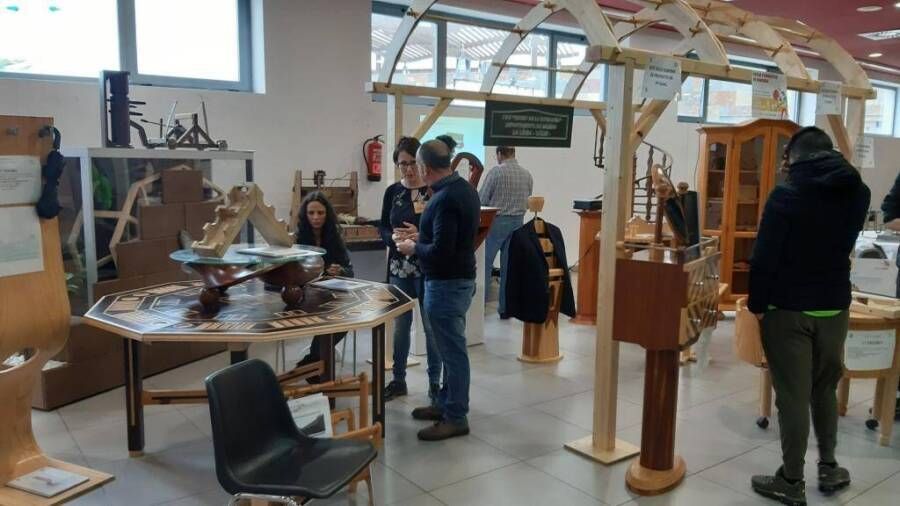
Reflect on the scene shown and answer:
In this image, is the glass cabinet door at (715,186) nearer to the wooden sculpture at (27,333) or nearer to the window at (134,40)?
the window at (134,40)

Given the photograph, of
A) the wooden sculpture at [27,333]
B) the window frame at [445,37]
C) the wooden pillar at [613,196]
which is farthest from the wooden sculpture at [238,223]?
the window frame at [445,37]

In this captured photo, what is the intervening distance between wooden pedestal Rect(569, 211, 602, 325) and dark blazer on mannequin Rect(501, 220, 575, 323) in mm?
1264

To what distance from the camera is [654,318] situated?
2920mm

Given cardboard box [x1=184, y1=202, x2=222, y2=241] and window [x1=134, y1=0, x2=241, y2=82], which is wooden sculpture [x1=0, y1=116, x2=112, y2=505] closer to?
cardboard box [x1=184, y1=202, x2=222, y2=241]

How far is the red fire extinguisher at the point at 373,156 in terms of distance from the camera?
6500mm

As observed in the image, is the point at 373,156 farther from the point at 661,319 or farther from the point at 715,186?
the point at 661,319

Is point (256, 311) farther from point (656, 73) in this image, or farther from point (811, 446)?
point (811, 446)

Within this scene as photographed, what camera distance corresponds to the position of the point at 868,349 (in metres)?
3.43

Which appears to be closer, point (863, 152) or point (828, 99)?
point (828, 99)

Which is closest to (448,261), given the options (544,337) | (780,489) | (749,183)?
(780,489)

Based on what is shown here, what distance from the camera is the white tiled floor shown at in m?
Answer: 2.95

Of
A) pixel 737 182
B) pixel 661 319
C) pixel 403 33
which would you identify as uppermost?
pixel 403 33

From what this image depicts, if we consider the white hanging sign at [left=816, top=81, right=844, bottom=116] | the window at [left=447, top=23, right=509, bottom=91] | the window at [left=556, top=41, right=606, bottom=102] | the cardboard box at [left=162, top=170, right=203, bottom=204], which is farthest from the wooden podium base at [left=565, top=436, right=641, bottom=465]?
the window at [left=556, top=41, right=606, bottom=102]

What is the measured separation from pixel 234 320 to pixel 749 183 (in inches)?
209
